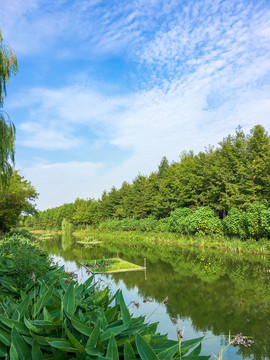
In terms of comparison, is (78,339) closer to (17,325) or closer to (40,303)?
(17,325)

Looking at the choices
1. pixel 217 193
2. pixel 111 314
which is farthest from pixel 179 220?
pixel 111 314

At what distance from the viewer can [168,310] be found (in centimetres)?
882

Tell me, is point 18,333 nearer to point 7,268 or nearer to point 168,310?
point 7,268

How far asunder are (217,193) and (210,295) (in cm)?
1573

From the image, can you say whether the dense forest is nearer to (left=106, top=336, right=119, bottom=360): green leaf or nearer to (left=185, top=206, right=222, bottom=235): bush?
(left=185, top=206, right=222, bottom=235): bush

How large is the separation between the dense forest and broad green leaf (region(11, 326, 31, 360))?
18.3 metres

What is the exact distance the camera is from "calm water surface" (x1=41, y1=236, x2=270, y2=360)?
22.2ft

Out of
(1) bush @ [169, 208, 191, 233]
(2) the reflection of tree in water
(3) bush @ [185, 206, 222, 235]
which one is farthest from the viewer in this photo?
(1) bush @ [169, 208, 191, 233]

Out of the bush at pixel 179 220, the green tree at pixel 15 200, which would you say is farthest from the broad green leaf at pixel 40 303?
the bush at pixel 179 220

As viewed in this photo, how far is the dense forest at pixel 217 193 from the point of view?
1950 cm

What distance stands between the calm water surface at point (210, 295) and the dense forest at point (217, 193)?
378 cm

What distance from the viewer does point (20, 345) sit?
1.57 meters

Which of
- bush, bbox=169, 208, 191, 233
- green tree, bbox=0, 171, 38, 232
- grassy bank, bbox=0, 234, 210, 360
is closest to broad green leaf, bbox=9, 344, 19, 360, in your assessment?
grassy bank, bbox=0, 234, 210, 360

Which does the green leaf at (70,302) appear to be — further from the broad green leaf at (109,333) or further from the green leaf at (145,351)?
the green leaf at (145,351)
